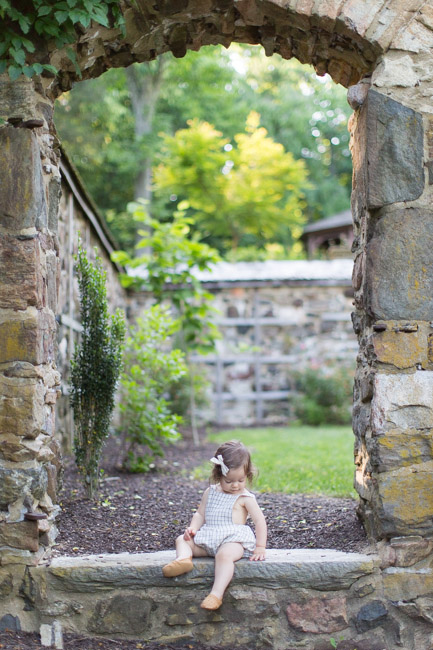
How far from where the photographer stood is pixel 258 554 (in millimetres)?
2629

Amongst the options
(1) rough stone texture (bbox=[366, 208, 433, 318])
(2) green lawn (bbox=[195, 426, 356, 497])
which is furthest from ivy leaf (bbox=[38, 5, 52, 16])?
(2) green lawn (bbox=[195, 426, 356, 497])

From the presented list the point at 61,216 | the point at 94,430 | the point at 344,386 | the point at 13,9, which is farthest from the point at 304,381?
the point at 13,9

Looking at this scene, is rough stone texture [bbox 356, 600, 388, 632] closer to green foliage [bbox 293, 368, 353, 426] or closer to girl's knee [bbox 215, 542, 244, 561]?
girl's knee [bbox 215, 542, 244, 561]

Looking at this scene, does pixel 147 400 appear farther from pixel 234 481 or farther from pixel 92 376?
pixel 234 481

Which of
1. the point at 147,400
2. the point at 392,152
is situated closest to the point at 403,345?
the point at 392,152

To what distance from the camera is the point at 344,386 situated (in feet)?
29.3

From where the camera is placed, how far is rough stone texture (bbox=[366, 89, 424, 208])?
108 inches

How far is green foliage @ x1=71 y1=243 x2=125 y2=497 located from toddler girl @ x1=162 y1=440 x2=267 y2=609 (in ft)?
3.65

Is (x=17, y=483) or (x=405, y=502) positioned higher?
(x=17, y=483)

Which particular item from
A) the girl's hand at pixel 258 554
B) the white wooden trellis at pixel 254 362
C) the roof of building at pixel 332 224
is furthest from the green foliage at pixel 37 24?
the roof of building at pixel 332 224

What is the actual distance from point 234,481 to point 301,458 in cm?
313

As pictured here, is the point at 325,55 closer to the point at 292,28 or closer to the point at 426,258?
the point at 292,28

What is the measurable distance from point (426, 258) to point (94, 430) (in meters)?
2.14

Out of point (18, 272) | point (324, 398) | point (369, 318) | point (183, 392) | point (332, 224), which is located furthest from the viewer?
point (332, 224)
